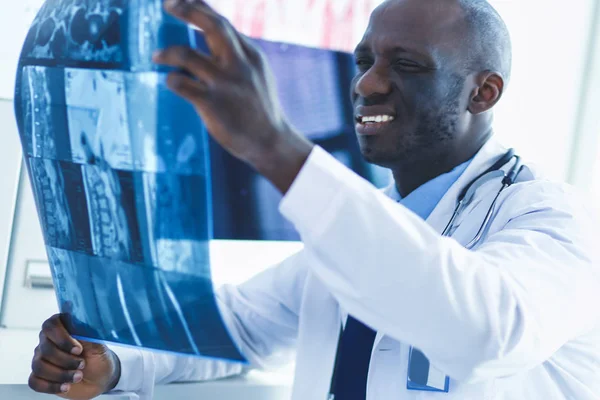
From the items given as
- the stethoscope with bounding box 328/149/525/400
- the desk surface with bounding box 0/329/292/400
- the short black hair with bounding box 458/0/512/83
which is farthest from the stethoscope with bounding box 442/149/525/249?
the desk surface with bounding box 0/329/292/400

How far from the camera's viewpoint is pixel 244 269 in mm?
1285

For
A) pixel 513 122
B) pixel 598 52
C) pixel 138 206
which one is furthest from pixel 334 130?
pixel 598 52

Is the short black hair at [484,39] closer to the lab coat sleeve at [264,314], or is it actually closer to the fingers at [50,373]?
the lab coat sleeve at [264,314]

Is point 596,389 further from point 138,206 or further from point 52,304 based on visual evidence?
point 52,304

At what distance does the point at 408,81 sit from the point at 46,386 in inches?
23.4

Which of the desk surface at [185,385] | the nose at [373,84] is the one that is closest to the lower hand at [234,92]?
the nose at [373,84]

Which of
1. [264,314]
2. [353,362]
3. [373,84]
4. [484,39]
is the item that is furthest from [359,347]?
[484,39]

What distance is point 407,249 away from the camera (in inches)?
20.3

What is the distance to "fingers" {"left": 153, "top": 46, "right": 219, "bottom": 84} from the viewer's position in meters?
0.48

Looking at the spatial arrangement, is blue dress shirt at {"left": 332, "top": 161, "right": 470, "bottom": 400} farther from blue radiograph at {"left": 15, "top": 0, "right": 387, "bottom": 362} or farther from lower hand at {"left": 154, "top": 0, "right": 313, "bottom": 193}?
lower hand at {"left": 154, "top": 0, "right": 313, "bottom": 193}

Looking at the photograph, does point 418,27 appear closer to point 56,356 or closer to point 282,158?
point 282,158

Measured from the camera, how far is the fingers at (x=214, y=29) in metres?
0.47

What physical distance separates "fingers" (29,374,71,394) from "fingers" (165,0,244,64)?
57 cm

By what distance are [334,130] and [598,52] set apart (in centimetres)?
99
